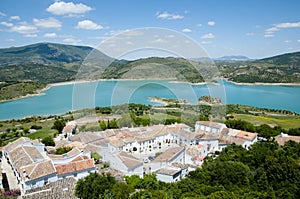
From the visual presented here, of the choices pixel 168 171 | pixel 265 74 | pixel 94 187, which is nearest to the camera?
pixel 94 187

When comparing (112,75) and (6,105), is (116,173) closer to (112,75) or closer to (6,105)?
(112,75)

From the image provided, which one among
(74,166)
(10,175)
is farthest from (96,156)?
(10,175)

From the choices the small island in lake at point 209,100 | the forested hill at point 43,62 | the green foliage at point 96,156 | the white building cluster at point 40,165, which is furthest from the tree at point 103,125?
the small island in lake at point 209,100

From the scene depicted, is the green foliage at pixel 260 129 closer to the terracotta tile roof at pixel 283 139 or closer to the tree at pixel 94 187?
the terracotta tile roof at pixel 283 139

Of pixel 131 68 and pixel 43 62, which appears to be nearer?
pixel 131 68

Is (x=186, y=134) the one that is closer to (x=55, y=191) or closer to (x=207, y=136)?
(x=207, y=136)
